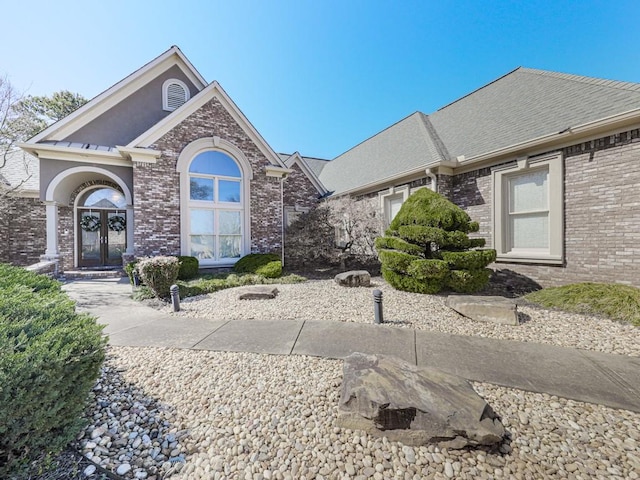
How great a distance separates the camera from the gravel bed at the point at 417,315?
434cm

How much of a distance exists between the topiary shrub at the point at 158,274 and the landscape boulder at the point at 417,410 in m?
6.20

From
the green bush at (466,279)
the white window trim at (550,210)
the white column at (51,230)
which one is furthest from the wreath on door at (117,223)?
the white window trim at (550,210)

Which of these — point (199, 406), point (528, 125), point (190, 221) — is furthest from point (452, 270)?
point (190, 221)

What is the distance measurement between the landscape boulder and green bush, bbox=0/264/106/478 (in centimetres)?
212

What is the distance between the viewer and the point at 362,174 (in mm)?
14039

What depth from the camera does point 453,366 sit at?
341cm

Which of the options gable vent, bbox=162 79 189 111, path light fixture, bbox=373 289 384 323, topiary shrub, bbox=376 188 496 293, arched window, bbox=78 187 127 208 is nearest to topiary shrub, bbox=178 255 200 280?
arched window, bbox=78 187 127 208

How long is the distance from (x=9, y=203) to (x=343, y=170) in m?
15.9

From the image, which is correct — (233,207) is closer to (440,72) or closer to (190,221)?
(190,221)

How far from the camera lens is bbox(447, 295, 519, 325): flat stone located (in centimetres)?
496

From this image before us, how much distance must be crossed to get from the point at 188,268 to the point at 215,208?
8.74 ft

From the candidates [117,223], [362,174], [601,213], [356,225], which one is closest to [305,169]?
[362,174]

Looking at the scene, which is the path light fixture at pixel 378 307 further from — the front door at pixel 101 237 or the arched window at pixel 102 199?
the front door at pixel 101 237

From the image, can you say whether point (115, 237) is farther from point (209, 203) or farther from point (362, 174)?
point (362, 174)
